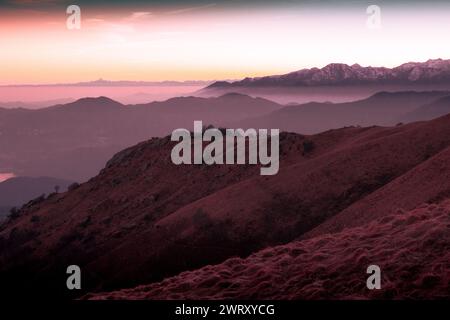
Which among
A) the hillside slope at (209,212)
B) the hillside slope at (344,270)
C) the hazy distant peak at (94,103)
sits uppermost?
the hazy distant peak at (94,103)

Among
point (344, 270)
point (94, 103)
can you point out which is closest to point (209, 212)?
point (344, 270)

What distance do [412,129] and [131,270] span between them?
76.6ft

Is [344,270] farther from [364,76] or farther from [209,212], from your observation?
[364,76]

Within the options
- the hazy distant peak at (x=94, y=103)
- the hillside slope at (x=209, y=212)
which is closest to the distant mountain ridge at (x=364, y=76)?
the hillside slope at (x=209, y=212)

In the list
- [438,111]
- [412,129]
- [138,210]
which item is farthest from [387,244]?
[438,111]

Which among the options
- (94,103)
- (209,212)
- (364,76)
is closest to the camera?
(209,212)

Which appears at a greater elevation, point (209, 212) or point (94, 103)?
point (94, 103)

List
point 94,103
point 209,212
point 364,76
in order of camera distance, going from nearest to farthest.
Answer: point 209,212 → point 364,76 → point 94,103

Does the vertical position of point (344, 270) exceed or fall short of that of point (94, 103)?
it falls short

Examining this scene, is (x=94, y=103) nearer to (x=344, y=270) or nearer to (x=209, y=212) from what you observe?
(x=209, y=212)

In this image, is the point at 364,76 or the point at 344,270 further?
the point at 364,76

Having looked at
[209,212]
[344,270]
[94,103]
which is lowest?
[209,212]

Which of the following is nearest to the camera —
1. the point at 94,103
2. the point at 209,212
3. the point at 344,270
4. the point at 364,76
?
the point at 344,270

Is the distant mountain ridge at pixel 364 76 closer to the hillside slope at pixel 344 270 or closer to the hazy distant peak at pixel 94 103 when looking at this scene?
the hillside slope at pixel 344 270
